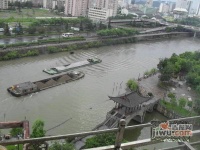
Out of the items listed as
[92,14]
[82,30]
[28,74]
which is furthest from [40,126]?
[92,14]

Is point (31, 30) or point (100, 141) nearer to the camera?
point (100, 141)

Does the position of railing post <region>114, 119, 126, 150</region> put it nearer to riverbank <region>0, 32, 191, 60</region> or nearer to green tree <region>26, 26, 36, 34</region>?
riverbank <region>0, 32, 191, 60</region>

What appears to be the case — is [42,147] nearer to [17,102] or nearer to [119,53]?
[17,102]

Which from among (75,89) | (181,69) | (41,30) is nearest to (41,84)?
(75,89)

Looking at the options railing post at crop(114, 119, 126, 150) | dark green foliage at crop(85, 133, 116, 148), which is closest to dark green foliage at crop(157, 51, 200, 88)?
dark green foliage at crop(85, 133, 116, 148)

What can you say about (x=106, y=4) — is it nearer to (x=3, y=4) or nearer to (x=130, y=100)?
(x=3, y=4)

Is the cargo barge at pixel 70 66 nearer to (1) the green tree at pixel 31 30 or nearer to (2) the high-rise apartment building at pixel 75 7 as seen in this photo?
(1) the green tree at pixel 31 30
